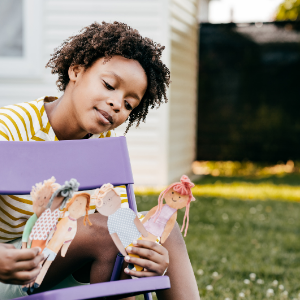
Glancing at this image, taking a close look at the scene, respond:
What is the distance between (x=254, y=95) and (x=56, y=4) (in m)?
3.36

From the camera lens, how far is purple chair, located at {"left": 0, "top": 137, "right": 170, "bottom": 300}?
1.20 m

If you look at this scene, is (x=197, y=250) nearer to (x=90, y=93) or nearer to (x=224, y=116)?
(x=90, y=93)

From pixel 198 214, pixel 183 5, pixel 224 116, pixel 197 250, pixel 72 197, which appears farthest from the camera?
pixel 224 116

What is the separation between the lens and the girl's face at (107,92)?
4.83 feet

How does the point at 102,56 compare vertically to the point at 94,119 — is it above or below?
above

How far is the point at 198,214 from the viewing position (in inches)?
166

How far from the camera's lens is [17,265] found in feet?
3.49

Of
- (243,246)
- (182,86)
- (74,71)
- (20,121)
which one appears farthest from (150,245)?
(182,86)

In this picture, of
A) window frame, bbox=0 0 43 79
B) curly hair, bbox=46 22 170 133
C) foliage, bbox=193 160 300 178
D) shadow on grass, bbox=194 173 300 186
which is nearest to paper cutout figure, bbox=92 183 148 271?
curly hair, bbox=46 22 170 133

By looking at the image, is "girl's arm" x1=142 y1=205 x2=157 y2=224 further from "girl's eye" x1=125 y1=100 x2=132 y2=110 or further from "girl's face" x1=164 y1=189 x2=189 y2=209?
"girl's eye" x1=125 y1=100 x2=132 y2=110

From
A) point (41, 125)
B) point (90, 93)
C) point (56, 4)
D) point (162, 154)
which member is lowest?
point (162, 154)

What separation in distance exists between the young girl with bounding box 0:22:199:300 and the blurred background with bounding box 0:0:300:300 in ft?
3.78

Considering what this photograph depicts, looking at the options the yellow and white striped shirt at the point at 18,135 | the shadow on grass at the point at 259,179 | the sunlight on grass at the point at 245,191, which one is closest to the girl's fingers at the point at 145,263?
the yellow and white striped shirt at the point at 18,135

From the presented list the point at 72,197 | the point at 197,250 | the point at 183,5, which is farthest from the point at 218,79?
the point at 72,197
